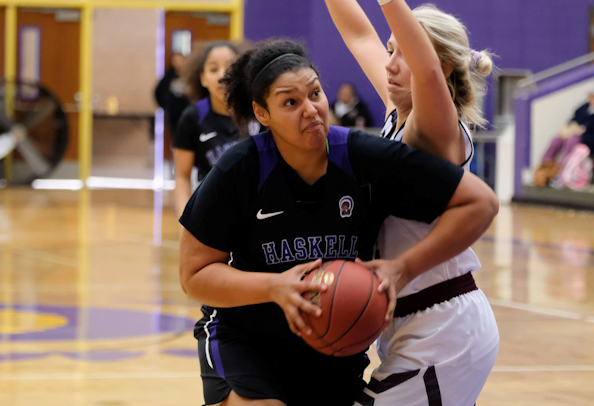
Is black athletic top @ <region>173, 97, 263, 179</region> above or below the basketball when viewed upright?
above

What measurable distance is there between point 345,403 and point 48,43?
554 inches

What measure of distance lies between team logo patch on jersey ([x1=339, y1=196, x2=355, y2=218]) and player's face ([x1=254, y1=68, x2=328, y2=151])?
16 centimetres

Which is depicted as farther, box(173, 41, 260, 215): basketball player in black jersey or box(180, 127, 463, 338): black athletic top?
box(173, 41, 260, 215): basketball player in black jersey

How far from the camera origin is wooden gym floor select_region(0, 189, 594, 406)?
344 centimetres

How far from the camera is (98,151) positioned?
16828mm

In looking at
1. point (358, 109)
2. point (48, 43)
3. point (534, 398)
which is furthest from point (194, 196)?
point (48, 43)

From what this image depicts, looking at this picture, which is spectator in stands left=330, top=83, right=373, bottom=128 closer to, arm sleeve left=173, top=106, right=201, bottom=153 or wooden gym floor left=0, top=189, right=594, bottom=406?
wooden gym floor left=0, top=189, right=594, bottom=406

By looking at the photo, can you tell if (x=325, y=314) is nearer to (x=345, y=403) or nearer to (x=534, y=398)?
(x=345, y=403)

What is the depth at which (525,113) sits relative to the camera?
41.4 feet

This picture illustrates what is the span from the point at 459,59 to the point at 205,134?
7.08 ft

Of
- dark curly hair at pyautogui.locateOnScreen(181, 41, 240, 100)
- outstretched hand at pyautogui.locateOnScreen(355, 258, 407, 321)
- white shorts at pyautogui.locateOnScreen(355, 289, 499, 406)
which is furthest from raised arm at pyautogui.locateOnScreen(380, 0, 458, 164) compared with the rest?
dark curly hair at pyautogui.locateOnScreen(181, 41, 240, 100)

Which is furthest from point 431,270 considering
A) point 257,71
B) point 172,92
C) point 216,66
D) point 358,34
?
point 172,92

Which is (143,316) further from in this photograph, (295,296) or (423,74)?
(423,74)

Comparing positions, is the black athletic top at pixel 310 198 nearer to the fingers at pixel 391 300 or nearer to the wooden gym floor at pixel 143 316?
the fingers at pixel 391 300
